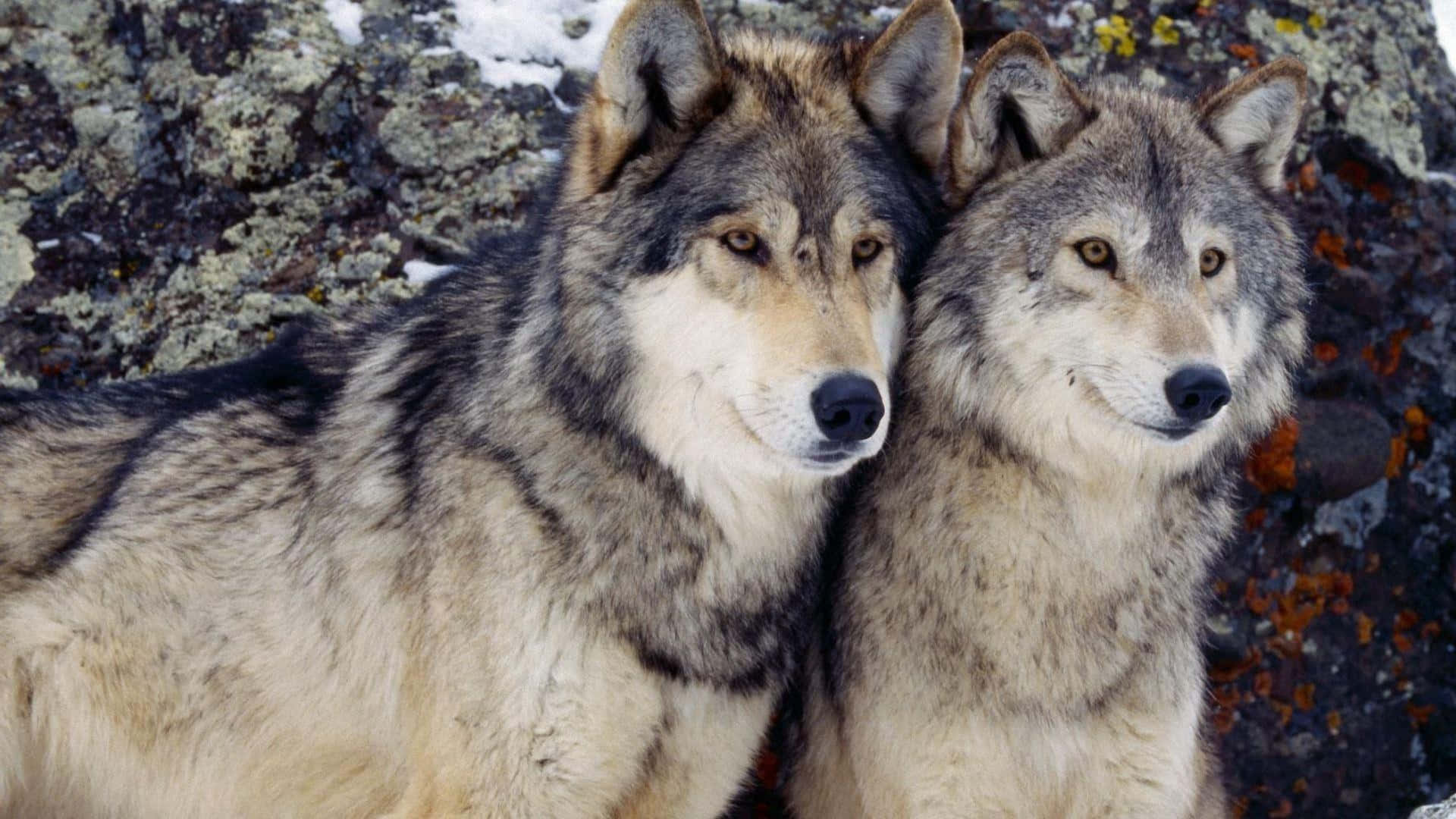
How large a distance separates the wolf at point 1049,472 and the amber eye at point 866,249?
377mm

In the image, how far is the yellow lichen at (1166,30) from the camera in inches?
258

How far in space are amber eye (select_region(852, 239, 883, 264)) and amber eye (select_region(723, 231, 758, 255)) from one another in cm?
32

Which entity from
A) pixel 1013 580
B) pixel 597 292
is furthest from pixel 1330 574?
pixel 597 292

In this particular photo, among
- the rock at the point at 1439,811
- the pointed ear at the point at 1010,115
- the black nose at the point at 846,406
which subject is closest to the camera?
the black nose at the point at 846,406

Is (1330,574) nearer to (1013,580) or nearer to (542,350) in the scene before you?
(1013,580)

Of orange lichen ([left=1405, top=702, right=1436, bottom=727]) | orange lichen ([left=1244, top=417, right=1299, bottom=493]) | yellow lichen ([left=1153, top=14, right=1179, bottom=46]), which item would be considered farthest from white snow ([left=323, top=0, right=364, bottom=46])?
orange lichen ([left=1405, top=702, right=1436, bottom=727])

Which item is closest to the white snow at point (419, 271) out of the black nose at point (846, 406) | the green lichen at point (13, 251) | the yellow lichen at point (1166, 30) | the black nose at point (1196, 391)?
the green lichen at point (13, 251)

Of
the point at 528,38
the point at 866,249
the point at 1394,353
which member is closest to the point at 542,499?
the point at 866,249

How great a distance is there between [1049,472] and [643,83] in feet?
5.85

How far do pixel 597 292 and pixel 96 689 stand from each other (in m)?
2.19

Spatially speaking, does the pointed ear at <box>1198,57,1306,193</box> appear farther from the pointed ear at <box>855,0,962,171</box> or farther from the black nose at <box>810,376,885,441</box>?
the black nose at <box>810,376,885,441</box>

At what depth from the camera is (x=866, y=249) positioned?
13.0 ft

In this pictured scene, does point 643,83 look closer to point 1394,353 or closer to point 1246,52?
point 1246,52

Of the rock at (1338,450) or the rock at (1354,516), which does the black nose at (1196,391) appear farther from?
the rock at (1354,516)
